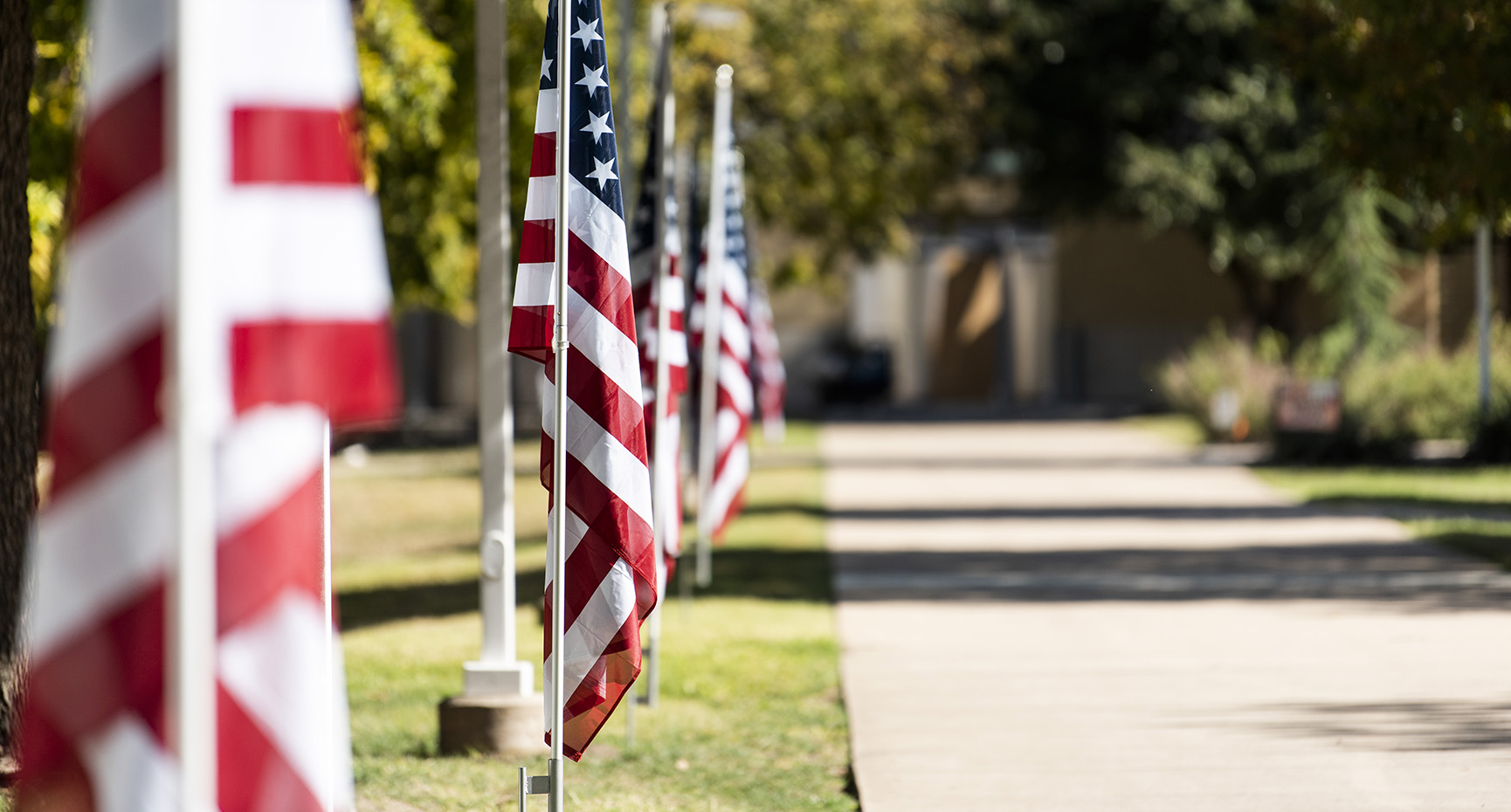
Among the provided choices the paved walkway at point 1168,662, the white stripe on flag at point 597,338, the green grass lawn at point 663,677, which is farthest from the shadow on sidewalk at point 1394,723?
the white stripe on flag at point 597,338

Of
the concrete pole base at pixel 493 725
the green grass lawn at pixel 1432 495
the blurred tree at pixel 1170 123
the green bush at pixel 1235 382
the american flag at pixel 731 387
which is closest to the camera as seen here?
the concrete pole base at pixel 493 725

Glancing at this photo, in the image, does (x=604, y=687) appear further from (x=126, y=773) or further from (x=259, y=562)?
(x=126, y=773)

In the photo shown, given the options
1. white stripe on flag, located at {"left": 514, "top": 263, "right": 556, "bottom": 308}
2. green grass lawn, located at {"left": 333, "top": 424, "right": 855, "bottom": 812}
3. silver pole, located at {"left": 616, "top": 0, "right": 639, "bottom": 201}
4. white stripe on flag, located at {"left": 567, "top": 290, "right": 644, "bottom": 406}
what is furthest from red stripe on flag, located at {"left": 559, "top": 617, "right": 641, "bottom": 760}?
silver pole, located at {"left": 616, "top": 0, "right": 639, "bottom": 201}

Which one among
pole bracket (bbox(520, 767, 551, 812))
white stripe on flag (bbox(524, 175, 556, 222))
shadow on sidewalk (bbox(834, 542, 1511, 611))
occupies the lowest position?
shadow on sidewalk (bbox(834, 542, 1511, 611))

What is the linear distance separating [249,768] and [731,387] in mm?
9159

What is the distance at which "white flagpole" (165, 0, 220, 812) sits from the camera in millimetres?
3236

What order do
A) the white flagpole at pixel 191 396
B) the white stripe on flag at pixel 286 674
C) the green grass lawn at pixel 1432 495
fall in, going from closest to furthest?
the white flagpole at pixel 191 396 → the white stripe on flag at pixel 286 674 → the green grass lawn at pixel 1432 495

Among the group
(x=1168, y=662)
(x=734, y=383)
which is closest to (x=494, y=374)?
(x=1168, y=662)

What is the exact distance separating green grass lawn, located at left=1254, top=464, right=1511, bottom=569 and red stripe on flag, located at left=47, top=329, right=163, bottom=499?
43.1 ft

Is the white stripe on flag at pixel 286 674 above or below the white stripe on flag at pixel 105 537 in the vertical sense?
below

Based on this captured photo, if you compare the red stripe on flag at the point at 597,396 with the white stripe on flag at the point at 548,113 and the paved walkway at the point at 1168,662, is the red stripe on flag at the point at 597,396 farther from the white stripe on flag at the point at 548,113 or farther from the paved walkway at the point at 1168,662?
the paved walkway at the point at 1168,662

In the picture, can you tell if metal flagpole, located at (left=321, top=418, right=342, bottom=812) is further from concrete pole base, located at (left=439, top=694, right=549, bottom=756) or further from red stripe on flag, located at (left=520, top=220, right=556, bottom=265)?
concrete pole base, located at (left=439, top=694, right=549, bottom=756)

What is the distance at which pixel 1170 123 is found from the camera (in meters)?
37.7

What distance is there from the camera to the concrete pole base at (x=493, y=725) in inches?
334
